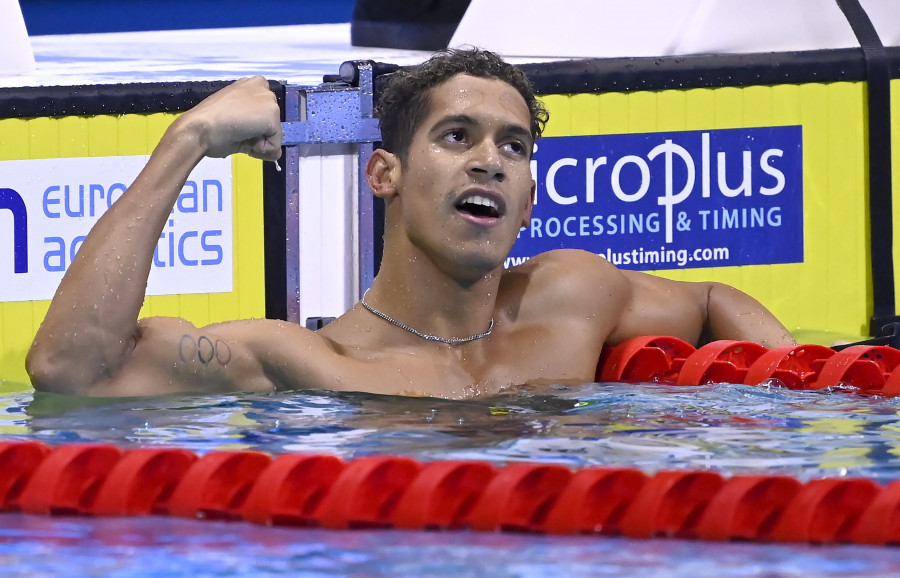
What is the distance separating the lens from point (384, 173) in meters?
3.38

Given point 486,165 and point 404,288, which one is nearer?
point 486,165

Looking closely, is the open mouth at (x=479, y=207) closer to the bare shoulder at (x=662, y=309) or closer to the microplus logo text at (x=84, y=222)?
the bare shoulder at (x=662, y=309)

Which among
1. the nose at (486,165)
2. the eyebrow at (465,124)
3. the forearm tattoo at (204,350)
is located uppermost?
the eyebrow at (465,124)

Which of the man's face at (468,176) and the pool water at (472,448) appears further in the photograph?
the man's face at (468,176)

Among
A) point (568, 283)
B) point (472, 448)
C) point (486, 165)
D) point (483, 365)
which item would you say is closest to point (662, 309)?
point (568, 283)

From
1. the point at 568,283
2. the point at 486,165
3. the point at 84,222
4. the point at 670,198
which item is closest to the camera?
the point at 486,165

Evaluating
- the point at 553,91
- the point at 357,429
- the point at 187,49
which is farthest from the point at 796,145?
the point at 187,49

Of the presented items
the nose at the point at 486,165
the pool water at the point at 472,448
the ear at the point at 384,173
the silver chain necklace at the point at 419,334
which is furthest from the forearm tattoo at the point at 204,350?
the nose at the point at 486,165

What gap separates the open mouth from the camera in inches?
126

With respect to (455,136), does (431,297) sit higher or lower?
lower

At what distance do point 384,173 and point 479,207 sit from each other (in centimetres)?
25

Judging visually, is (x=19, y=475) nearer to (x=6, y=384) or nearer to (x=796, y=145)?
(x=6, y=384)

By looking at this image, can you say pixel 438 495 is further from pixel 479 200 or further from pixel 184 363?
pixel 479 200

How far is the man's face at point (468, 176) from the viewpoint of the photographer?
3191 millimetres
